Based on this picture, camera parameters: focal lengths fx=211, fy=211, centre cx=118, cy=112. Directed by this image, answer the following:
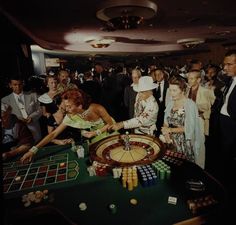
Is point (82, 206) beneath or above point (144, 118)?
beneath

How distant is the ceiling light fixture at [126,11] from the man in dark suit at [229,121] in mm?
1529

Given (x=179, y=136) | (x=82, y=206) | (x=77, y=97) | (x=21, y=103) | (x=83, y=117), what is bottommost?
(x=82, y=206)

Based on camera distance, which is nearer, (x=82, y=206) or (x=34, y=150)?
(x=82, y=206)

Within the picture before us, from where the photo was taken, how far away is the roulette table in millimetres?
1704

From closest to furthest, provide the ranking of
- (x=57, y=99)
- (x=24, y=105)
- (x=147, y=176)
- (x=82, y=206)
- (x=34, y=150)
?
1. (x=82, y=206)
2. (x=147, y=176)
3. (x=34, y=150)
4. (x=24, y=105)
5. (x=57, y=99)

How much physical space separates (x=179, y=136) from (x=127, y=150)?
114 cm

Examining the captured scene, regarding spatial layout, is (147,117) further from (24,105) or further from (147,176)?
(24,105)

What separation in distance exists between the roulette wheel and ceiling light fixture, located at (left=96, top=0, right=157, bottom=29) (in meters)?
1.72

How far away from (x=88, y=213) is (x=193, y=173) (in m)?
1.15

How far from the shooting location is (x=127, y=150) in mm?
2533

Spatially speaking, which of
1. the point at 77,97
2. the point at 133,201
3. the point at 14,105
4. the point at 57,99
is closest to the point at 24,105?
the point at 14,105

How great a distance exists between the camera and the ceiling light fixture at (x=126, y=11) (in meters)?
2.82

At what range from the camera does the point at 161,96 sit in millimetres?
5477

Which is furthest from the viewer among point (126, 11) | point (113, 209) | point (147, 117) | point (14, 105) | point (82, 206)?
point (14, 105)
